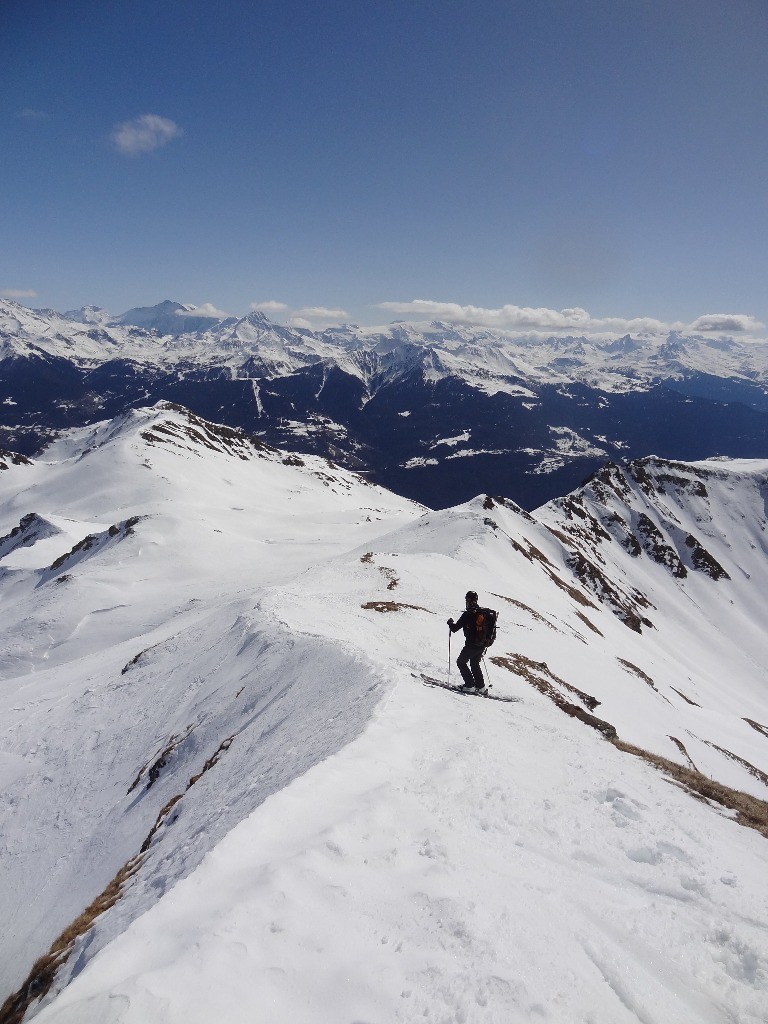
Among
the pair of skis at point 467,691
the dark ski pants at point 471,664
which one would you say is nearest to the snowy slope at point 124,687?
the pair of skis at point 467,691

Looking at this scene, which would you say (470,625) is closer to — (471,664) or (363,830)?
(471,664)

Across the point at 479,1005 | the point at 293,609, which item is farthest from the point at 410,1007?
the point at 293,609

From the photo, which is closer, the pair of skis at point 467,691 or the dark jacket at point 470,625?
the pair of skis at point 467,691

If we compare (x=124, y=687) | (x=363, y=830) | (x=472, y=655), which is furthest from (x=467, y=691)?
(x=124, y=687)

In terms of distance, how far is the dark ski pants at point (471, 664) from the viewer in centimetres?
1655

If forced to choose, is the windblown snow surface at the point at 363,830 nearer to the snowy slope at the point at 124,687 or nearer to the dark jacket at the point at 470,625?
the snowy slope at the point at 124,687

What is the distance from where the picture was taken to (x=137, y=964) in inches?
209

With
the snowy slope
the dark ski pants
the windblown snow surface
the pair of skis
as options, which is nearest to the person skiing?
the dark ski pants

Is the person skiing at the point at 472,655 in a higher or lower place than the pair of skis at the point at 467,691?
higher

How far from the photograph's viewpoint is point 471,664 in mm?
16562

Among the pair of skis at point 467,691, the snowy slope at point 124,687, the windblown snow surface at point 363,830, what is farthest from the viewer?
the pair of skis at point 467,691

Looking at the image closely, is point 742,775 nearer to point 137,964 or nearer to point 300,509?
point 137,964

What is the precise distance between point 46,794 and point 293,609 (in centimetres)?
1063

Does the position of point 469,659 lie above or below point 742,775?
above
